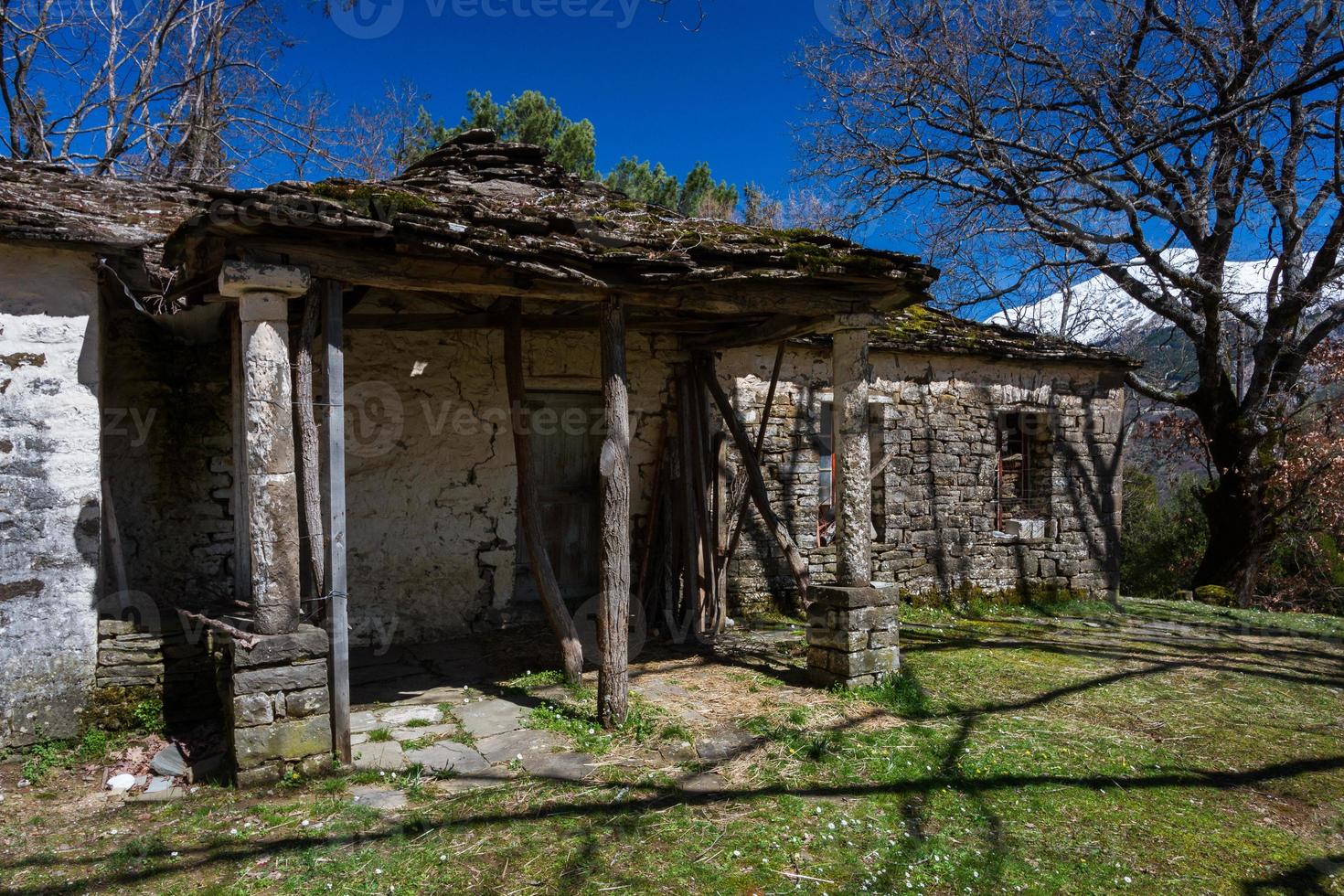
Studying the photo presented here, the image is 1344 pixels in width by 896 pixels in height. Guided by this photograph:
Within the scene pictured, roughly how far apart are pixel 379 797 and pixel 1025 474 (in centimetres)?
828

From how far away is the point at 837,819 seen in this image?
3.72 metres

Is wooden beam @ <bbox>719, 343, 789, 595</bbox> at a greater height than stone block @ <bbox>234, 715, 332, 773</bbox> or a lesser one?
greater

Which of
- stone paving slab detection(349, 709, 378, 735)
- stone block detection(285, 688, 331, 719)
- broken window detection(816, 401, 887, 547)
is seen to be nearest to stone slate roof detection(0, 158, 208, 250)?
stone block detection(285, 688, 331, 719)

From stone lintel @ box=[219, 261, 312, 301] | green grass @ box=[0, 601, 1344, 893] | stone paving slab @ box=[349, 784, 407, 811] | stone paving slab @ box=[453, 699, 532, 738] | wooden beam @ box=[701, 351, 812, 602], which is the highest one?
stone lintel @ box=[219, 261, 312, 301]

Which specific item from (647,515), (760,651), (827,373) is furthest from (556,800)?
(827,373)

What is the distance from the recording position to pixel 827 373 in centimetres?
830

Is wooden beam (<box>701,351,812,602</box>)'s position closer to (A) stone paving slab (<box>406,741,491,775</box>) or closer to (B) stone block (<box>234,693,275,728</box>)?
(A) stone paving slab (<box>406,741,491,775</box>)

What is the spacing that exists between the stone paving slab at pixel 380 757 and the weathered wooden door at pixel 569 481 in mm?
2641

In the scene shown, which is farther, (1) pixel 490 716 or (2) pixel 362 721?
(1) pixel 490 716

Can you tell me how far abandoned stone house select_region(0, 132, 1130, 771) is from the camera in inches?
161

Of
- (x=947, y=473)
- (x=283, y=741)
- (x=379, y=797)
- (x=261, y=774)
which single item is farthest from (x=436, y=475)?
(x=947, y=473)

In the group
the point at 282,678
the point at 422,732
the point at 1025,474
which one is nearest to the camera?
the point at 282,678

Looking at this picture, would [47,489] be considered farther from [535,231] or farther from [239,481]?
[535,231]

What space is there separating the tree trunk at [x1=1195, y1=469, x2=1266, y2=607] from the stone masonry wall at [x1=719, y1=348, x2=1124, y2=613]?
2629 millimetres
